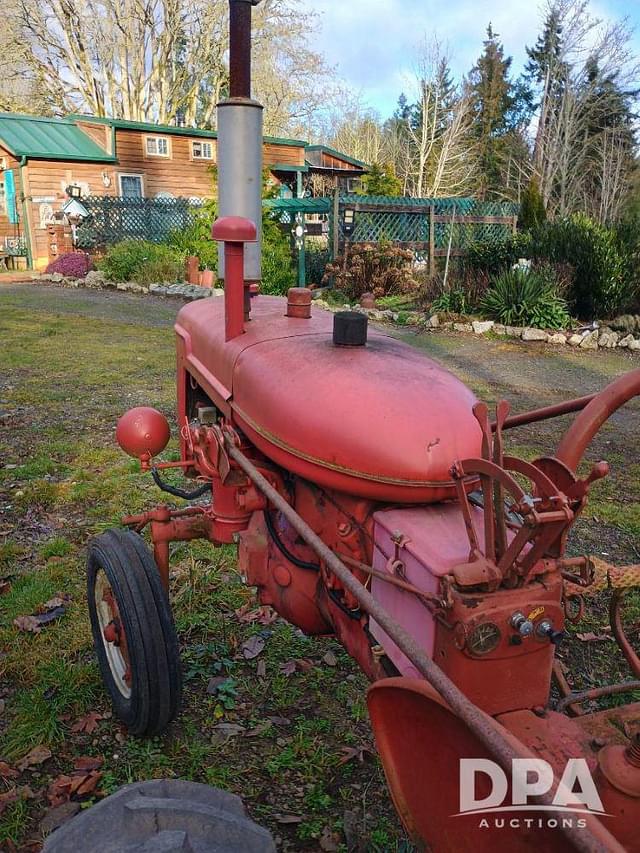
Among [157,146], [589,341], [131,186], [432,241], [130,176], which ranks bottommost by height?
[589,341]

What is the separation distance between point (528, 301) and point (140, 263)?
833cm

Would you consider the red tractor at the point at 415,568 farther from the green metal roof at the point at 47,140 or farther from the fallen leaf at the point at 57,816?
the green metal roof at the point at 47,140

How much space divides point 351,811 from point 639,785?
1111 millimetres

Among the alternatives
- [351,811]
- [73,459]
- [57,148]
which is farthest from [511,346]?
[57,148]

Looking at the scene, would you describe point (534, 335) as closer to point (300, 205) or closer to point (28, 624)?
point (300, 205)

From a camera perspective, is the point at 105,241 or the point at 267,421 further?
the point at 105,241

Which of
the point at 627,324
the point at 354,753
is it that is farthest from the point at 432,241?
the point at 354,753

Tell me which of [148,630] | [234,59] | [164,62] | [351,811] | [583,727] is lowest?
[351,811]

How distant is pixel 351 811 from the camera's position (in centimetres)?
201

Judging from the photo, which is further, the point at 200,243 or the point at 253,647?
the point at 200,243

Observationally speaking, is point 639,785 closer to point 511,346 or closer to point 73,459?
point 73,459

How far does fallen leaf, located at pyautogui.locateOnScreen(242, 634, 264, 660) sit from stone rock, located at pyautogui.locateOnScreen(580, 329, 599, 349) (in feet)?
25.3

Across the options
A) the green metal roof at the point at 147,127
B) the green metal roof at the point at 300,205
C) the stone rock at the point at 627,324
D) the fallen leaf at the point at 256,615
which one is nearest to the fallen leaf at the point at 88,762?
the fallen leaf at the point at 256,615

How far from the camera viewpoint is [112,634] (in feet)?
7.34
